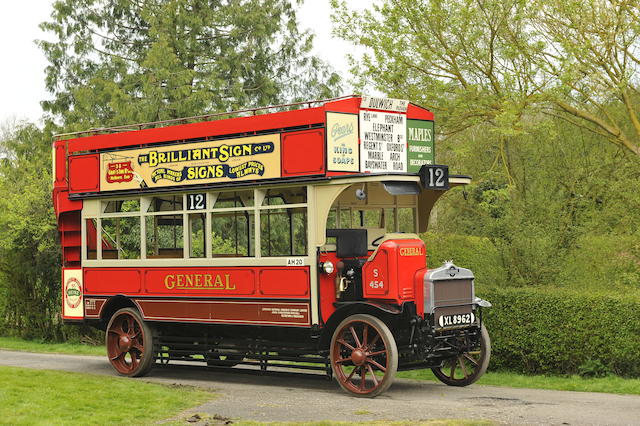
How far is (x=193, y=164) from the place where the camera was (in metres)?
14.5

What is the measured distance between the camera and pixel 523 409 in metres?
11.2

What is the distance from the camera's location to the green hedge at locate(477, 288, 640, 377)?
1334 centimetres

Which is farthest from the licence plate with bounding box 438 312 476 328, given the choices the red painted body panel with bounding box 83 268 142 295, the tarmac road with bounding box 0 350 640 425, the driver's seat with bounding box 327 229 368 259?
the red painted body panel with bounding box 83 268 142 295

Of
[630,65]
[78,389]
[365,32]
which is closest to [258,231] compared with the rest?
[78,389]

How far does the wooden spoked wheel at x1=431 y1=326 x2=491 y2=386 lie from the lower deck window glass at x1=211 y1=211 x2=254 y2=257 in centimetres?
339

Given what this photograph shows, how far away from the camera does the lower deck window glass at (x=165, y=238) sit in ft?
51.5

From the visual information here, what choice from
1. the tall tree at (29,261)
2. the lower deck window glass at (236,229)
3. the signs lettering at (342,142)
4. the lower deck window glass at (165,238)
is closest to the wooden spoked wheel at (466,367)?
the signs lettering at (342,142)

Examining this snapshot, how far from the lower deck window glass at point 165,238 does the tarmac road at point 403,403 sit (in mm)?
2093

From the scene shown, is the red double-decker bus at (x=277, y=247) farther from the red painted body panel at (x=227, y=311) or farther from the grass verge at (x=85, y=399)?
the grass verge at (x=85, y=399)

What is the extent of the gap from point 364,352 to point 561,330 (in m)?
3.18

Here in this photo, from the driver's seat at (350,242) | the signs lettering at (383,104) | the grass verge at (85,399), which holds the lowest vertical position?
the grass verge at (85,399)

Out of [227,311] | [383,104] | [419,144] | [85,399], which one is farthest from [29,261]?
[383,104]

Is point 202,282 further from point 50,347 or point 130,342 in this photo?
point 50,347

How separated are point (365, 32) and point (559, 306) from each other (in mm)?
7079
